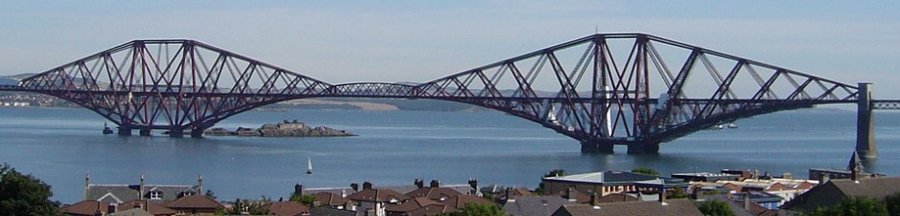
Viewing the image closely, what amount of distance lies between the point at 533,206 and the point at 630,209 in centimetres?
1233

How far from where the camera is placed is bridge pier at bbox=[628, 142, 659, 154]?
12638 centimetres

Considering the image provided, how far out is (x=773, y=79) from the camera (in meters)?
129

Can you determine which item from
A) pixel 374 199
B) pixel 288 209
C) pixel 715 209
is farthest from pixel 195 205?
pixel 715 209

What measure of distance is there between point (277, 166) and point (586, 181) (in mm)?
36557

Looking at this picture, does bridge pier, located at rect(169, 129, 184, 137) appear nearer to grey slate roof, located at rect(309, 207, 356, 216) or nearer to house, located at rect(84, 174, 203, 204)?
house, located at rect(84, 174, 203, 204)

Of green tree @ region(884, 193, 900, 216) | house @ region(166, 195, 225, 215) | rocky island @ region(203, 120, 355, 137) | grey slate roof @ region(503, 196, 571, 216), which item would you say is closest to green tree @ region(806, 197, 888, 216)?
green tree @ region(884, 193, 900, 216)

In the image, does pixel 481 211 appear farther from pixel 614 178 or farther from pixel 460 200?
pixel 614 178

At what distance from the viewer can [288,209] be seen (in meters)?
53.1

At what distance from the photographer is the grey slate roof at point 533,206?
49.0m

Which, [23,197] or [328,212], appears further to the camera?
[328,212]

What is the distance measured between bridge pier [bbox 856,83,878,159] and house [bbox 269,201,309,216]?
6490cm

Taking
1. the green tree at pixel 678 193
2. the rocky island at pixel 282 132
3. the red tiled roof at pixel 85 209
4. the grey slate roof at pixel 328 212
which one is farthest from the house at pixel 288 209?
the rocky island at pixel 282 132

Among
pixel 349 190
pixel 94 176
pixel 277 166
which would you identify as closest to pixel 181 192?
pixel 349 190

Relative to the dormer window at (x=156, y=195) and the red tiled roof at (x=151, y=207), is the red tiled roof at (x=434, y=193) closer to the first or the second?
the dormer window at (x=156, y=195)
